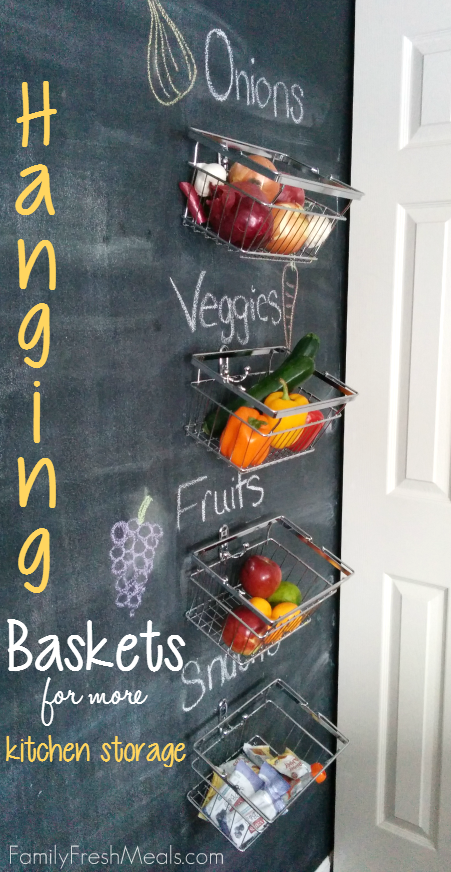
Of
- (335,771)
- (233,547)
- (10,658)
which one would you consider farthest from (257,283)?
(335,771)

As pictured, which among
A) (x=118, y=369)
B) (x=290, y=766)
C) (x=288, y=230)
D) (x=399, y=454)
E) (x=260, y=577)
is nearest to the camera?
(x=118, y=369)

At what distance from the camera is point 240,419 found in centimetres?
108

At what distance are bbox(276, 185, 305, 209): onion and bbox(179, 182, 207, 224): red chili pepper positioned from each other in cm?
13

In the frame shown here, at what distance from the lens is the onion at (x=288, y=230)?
3.51ft

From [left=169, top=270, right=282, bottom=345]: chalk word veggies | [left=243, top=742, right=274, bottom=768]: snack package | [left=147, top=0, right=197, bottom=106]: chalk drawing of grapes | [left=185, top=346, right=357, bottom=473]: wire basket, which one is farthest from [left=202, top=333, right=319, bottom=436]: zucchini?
[left=243, top=742, right=274, bottom=768]: snack package

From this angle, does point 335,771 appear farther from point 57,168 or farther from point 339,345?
point 57,168

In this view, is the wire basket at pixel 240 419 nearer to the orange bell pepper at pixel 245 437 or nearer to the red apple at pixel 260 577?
the orange bell pepper at pixel 245 437

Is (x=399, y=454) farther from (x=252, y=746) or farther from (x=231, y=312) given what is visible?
(x=252, y=746)

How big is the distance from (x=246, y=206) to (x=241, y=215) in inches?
0.6

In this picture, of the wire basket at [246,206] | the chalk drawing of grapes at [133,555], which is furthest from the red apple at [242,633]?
the wire basket at [246,206]

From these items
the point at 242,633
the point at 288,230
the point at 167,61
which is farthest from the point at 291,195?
the point at 242,633

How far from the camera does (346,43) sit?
1.58 meters

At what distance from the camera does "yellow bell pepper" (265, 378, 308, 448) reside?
1.12 meters

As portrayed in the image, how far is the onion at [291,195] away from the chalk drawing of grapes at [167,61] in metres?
0.22
